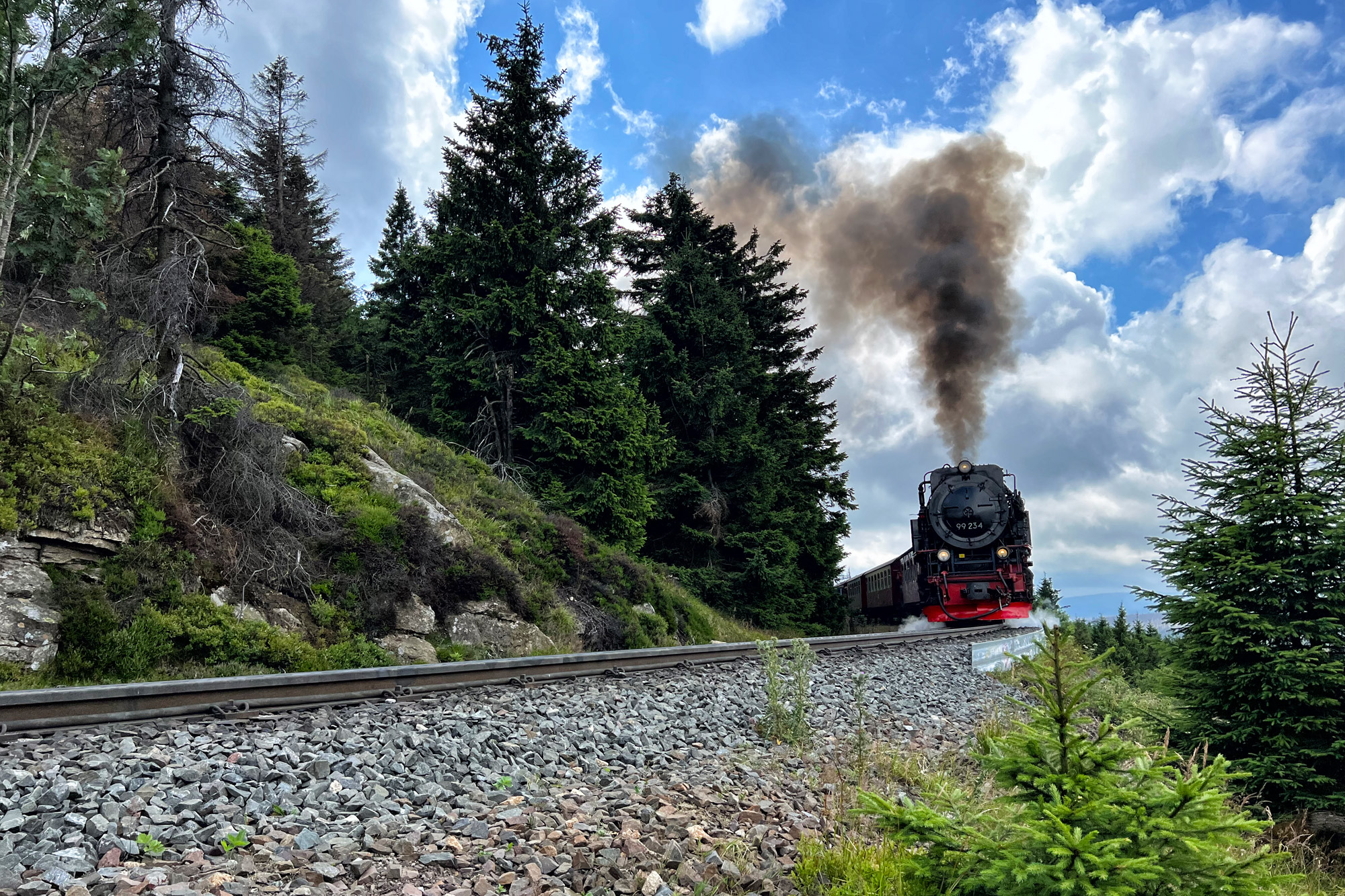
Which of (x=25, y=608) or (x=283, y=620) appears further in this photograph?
(x=283, y=620)

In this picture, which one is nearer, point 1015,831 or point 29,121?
point 1015,831

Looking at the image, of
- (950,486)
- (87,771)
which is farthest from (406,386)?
(87,771)

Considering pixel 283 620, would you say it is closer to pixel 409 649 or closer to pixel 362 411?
pixel 409 649

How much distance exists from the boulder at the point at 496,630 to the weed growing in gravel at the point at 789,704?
18.2ft

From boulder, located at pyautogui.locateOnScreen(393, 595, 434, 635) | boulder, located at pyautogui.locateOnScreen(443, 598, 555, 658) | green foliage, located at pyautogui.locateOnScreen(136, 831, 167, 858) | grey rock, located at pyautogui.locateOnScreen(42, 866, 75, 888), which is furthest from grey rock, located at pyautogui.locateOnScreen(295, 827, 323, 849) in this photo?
boulder, located at pyautogui.locateOnScreen(443, 598, 555, 658)

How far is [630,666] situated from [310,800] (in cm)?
506

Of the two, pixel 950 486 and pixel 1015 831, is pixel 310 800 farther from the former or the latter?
pixel 950 486

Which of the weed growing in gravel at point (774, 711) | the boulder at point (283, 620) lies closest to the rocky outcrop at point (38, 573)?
the boulder at point (283, 620)

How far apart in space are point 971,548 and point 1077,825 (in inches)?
775

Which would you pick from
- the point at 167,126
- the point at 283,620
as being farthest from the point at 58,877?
the point at 167,126

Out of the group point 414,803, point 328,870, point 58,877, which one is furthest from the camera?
point 414,803

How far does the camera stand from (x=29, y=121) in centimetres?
951

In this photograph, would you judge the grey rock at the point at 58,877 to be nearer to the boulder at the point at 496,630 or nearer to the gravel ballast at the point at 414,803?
the gravel ballast at the point at 414,803

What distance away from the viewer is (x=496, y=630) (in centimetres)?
1193
